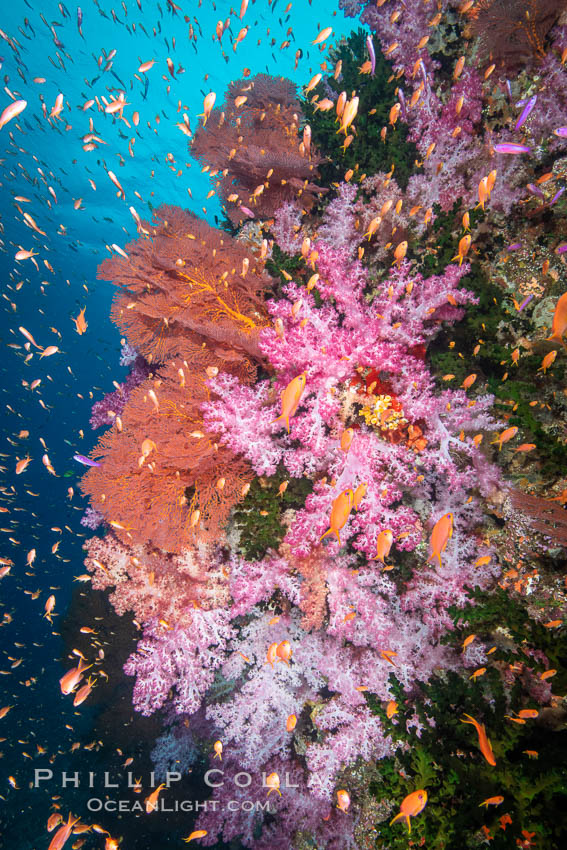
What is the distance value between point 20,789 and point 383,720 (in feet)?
68.2

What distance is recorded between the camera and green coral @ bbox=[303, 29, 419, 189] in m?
5.16

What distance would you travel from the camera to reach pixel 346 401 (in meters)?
3.96

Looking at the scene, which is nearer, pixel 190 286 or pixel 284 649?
pixel 284 649

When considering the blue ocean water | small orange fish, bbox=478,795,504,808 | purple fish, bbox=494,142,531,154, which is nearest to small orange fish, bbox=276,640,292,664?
small orange fish, bbox=478,795,504,808

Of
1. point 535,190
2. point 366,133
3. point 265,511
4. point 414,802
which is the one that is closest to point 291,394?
point 265,511

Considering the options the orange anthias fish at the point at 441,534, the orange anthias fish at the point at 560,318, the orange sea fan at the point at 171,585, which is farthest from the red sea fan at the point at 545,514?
the orange sea fan at the point at 171,585

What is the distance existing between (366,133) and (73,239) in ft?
133

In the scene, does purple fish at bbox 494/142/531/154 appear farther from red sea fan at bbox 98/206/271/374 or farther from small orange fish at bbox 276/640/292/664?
small orange fish at bbox 276/640/292/664

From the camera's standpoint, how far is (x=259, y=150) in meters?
4.68

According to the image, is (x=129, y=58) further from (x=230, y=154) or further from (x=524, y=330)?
(x=524, y=330)

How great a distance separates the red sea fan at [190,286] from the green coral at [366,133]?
2255 mm

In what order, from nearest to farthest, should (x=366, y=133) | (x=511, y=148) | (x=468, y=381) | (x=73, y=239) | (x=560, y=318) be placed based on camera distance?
(x=560, y=318) → (x=511, y=148) → (x=468, y=381) → (x=366, y=133) → (x=73, y=239)

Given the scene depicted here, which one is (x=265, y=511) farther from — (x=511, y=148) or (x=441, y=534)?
(x=511, y=148)

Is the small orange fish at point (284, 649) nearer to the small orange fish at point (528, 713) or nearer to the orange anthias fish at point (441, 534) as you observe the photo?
the orange anthias fish at point (441, 534)
